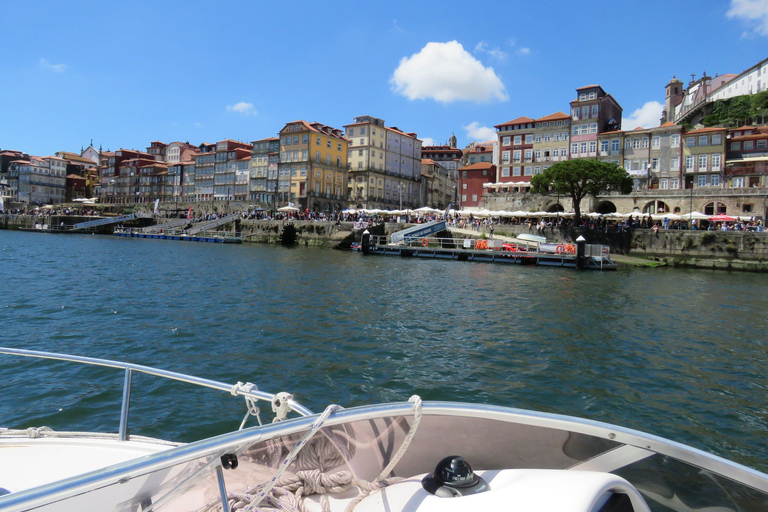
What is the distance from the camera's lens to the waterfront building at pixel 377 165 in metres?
80.0

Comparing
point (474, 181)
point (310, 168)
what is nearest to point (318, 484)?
point (474, 181)

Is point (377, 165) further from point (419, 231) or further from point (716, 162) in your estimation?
point (716, 162)

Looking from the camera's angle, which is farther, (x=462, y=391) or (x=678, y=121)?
(x=678, y=121)

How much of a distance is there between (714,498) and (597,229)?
1791 inches

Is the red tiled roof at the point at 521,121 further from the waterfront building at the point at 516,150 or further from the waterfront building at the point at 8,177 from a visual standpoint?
the waterfront building at the point at 8,177

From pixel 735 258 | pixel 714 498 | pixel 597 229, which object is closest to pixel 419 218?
pixel 597 229

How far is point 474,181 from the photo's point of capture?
73.4 meters

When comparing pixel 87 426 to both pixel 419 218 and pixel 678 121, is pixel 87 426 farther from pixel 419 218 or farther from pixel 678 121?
pixel 678 121

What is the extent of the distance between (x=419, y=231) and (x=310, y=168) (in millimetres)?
32715

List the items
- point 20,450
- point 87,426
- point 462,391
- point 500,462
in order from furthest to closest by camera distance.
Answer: point 462,391, point 87,426, point 20,450, point 500,462

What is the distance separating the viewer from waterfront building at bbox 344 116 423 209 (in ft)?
262

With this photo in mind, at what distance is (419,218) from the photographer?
53.2 metres

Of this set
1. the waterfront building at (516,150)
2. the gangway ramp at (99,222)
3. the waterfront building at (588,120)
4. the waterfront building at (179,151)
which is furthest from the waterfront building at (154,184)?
the waterfront building at (588,120)

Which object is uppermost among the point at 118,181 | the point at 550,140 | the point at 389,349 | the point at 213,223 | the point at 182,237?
the point at 550,140
